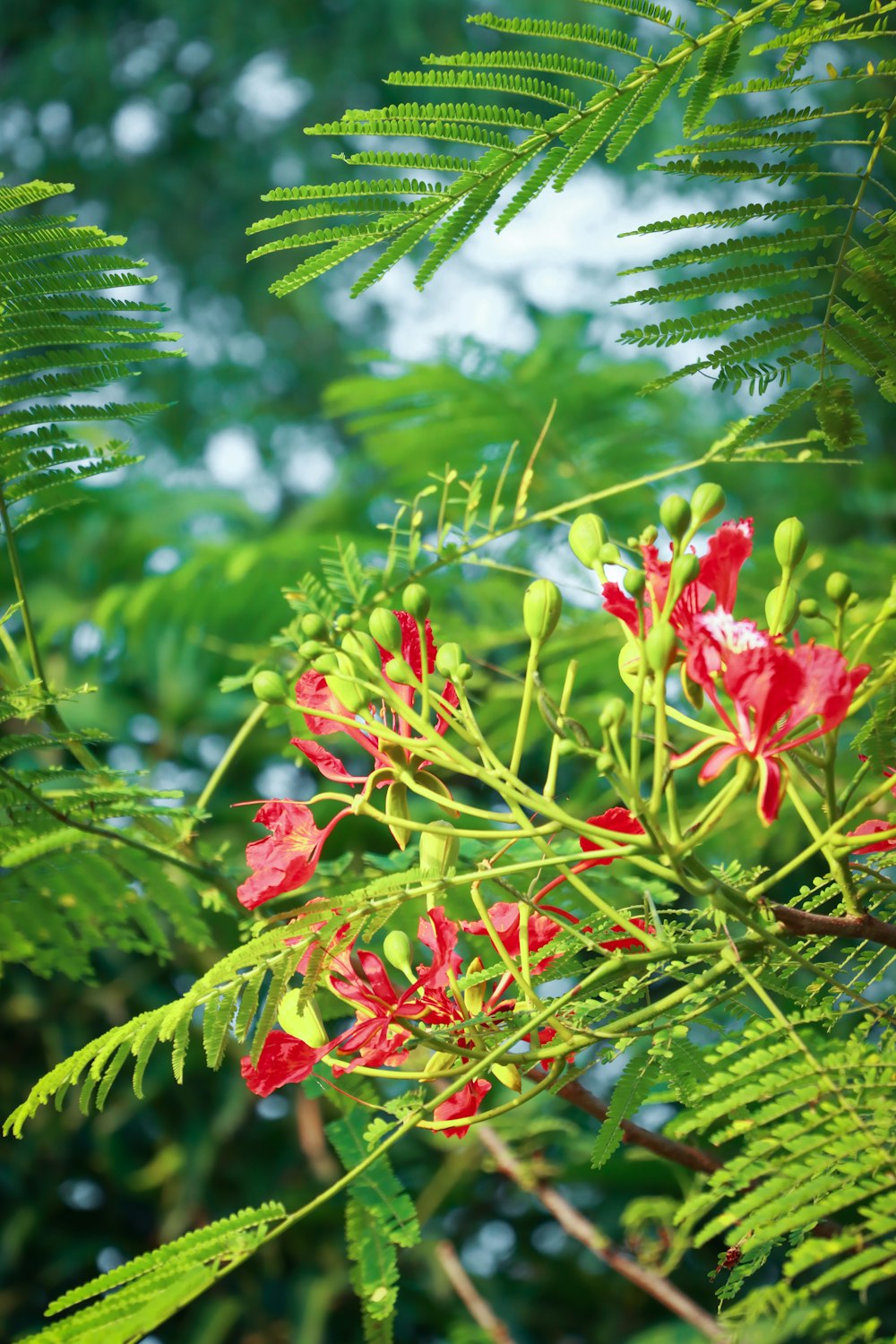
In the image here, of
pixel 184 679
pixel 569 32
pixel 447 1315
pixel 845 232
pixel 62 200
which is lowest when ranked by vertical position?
pixel 447 1315

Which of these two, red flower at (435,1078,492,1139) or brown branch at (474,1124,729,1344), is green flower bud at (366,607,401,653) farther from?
brown branch at (474,1124,729,1344)

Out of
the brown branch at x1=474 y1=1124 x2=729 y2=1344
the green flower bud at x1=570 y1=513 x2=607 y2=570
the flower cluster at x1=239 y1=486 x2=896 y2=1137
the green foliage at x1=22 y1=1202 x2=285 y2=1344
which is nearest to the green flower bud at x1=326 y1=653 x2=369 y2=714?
the flower cluster at x1=239 y1=486 x2=896 y2=1137

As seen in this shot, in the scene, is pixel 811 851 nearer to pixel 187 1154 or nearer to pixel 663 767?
pixel 663 767

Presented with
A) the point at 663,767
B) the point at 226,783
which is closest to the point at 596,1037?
the point at 663,767

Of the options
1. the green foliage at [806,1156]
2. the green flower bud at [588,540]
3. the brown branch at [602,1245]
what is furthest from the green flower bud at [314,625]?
the brown branch at [602,1245]

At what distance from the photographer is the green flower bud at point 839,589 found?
43cm

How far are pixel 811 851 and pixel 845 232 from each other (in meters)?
0.30

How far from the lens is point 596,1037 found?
42cm

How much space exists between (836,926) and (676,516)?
16 cm

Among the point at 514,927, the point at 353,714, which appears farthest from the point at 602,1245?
the point at 353,714

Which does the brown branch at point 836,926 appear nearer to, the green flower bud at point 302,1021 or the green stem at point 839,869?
the green stem at point 839,869

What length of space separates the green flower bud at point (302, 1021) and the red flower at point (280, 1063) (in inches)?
0.8

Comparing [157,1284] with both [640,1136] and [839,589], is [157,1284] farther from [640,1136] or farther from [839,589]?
[839,589]

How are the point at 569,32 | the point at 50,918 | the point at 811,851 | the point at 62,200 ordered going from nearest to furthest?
the point at 811,851 < the point at 569,32 < the point at 50,918 < the point at 62,200
